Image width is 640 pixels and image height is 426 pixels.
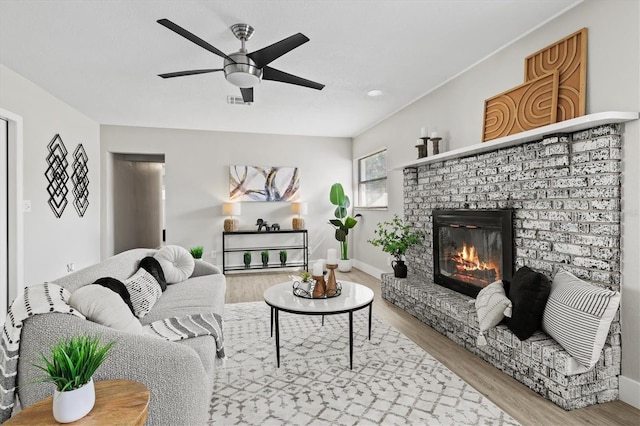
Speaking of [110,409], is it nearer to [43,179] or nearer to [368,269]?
[43,179]

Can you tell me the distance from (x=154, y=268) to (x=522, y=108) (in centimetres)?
338

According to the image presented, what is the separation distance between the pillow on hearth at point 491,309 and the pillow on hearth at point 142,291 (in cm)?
238

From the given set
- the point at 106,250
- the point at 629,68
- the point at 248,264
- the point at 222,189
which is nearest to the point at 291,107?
the point at 222,189

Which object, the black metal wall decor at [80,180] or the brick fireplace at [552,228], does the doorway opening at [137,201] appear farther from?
the brick fireplace at [552,228]

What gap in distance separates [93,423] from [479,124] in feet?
11.5

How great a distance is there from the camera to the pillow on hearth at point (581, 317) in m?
1.90

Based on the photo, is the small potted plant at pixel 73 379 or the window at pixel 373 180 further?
the window at pixel 373 180

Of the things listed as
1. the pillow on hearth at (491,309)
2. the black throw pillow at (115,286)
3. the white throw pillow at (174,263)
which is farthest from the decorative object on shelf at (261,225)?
the pillow on hearth at (491,309)

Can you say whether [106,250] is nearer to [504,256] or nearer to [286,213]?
[286,213]

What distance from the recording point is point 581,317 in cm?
196

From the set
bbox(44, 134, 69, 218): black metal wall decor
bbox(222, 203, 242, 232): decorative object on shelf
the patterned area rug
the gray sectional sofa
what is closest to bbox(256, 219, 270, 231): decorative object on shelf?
bbox(222, 203, 242, 232): decorative object on shelf

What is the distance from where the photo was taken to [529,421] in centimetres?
189

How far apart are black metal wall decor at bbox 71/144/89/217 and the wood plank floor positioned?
173 inches

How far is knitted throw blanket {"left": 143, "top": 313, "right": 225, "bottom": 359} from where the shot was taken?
6.46 ft
